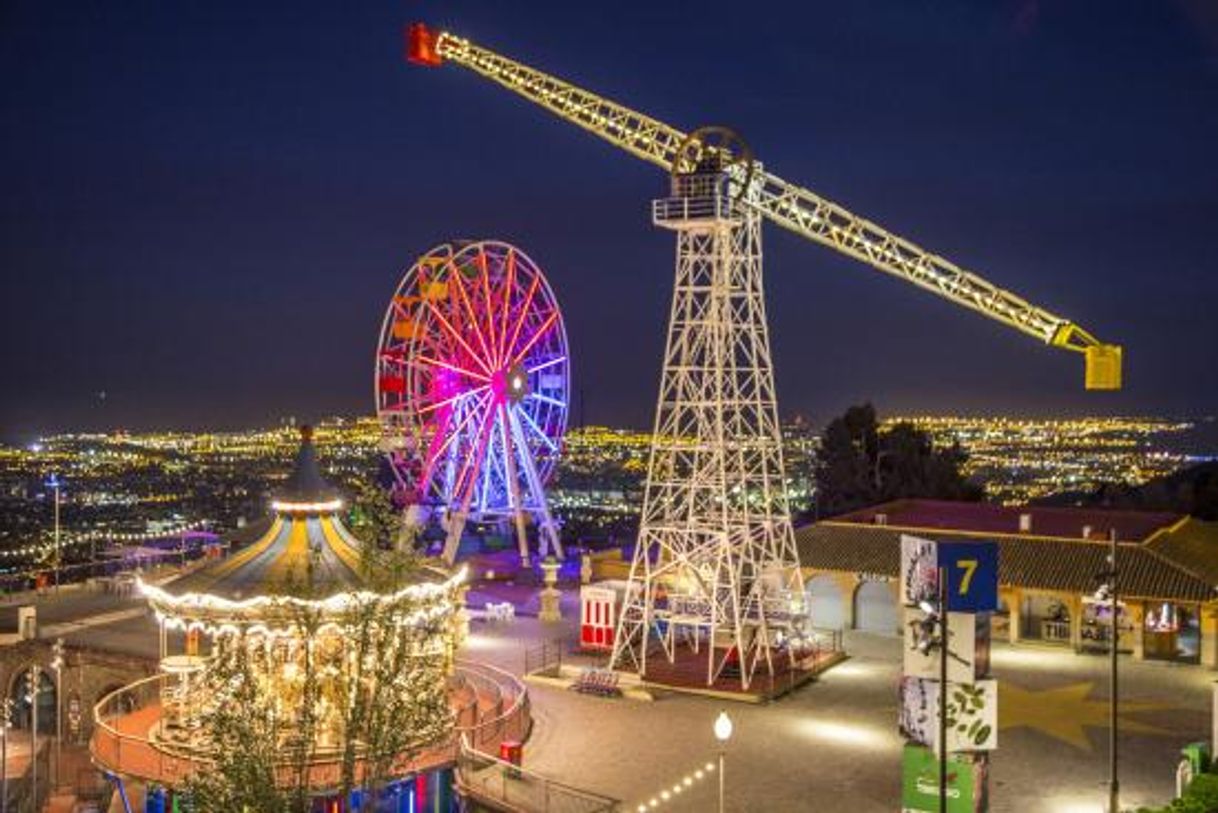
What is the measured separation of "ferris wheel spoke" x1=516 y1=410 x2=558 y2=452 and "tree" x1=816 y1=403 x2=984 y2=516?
→ 1567 cm

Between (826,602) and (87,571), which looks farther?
(87,571)

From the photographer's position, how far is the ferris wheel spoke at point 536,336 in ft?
152

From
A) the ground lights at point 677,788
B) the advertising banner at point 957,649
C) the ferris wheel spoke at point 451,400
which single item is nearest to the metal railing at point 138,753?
the ground lights at point 677,788

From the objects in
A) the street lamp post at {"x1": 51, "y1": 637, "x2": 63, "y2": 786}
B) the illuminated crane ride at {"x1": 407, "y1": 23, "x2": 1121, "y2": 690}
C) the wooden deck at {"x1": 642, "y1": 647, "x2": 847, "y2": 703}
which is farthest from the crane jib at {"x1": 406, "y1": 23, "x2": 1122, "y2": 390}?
the street lamp post at {"x1": 51, "y1": 637, "x2": 63, "y2": 786}

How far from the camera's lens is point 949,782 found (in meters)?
17.1

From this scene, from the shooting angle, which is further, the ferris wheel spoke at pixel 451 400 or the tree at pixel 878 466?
the tree at pixel 878 466

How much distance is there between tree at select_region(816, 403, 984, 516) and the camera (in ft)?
188

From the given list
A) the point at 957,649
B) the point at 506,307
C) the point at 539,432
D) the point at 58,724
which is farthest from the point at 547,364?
the point at 957,649

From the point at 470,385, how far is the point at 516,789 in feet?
90.7

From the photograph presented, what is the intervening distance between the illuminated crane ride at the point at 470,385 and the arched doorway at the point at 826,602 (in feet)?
46.8

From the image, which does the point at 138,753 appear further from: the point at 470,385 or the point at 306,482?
the point at 470,385

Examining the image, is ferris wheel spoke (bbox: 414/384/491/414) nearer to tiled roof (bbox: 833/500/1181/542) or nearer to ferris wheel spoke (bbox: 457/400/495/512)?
ferris wheel spoke (bbox: 457/400/495/512)

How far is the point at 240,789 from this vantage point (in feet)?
43.1

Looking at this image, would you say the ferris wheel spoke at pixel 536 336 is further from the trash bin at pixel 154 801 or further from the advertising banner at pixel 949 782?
the advertising banner at pixel 949 782
